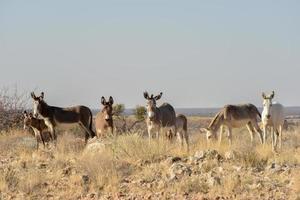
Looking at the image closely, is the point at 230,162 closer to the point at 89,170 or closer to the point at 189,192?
the point at 189,192

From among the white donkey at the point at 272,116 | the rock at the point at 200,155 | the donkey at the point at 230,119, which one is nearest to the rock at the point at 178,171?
the rock at the point at 200,155

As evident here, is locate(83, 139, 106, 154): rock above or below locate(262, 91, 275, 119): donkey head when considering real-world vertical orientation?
below

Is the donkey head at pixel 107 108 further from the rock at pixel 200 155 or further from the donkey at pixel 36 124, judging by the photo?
the rock at pixel 200 155

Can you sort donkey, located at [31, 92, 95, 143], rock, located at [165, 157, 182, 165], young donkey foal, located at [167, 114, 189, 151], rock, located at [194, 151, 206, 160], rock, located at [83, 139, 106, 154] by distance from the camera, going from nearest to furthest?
rock, located at [165, 157, 182, 165] → rock, located at [194, 151, 206, 160] → rock, located at [83, 139, 106, 154] → donkey, located at [31, 92, 95, 143] → young donkey foal, located at [167, 114, 189, 151]

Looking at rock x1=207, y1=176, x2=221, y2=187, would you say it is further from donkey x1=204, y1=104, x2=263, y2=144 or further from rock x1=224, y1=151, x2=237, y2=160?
donkey x1=204, y1=104, x2=263, y2=144

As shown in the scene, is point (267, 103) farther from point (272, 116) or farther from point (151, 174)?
point (151, 174)

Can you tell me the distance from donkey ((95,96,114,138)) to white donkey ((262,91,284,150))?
552cm

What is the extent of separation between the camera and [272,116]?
21.7 meters

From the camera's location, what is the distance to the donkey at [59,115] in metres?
21.8

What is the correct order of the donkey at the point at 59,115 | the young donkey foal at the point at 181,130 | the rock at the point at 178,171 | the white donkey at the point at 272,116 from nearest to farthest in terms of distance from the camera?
1. the rock at the point at 178,171
2. the white donkey at the point at 272,116
3. the donkey at the point at 59,115
4. the young donkey foal at the point at 181,130

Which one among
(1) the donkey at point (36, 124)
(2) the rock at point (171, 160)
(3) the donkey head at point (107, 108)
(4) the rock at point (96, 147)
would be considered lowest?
(2) the rock at point (171, 160)

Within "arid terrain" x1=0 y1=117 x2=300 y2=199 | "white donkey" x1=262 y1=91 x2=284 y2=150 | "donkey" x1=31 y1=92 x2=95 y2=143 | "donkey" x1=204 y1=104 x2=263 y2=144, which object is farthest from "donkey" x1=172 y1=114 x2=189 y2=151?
"arid terrain" x1=0 y1=117 x2=300 y2=199

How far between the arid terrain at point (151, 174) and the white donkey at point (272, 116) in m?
4.31

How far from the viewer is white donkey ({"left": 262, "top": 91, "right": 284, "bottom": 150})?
69.3 ft
